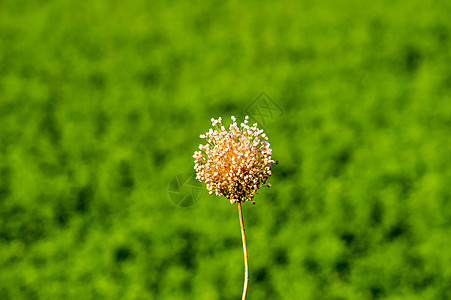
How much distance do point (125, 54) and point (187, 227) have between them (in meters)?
2.35

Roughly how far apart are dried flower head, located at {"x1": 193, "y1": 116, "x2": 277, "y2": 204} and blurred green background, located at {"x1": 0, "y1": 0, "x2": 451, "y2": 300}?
250 centimetres

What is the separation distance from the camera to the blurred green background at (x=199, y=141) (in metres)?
3.98

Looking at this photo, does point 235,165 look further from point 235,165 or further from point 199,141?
point 199,141

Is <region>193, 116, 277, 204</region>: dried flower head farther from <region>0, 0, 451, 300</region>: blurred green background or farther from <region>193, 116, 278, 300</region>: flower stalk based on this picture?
<region>0, 0, 451, 300</region>: blurred green background

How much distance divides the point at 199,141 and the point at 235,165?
3133 mm

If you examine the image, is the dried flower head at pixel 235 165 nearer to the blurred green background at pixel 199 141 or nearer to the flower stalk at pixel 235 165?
the flower stalk at pixel 235 165

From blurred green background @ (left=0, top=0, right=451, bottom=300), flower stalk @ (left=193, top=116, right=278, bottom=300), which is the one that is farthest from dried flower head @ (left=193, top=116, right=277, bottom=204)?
blurred green background @ (left=0, top=0, right=451, bottom=300)

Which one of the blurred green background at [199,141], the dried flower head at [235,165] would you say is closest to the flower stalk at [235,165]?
the dried flower head at [235,165]

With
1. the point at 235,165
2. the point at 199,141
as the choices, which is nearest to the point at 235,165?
the point at 235,165

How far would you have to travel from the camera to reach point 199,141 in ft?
15.5

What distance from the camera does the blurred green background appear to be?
3.98 metres

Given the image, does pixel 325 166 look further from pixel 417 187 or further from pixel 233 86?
pixel 233 86

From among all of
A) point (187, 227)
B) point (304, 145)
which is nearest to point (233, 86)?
point (304, 145)

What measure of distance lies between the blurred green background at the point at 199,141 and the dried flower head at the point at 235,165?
8.19ft
